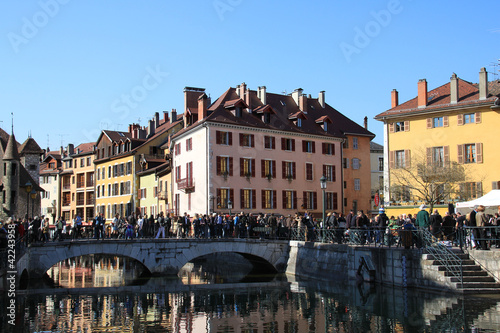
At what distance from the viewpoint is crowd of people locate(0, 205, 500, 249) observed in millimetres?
21484

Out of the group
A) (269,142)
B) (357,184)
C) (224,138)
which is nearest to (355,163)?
(357,184)

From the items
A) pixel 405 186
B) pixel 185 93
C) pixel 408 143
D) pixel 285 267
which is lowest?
pixel 285 267

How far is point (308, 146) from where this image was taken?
4997 centimetres

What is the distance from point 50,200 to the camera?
82.2 m

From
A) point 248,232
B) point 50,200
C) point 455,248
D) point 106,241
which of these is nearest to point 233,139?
point 248,232

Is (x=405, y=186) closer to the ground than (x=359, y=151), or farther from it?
closer to the ground

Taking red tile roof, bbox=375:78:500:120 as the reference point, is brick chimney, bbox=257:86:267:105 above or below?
above

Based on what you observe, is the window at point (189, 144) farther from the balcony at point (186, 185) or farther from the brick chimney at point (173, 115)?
the brick chimney at point (173, 115)

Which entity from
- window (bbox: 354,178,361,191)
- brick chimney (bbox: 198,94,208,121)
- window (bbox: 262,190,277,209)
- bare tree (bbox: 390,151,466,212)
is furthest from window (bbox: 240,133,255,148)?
window (bbox: 354,178,361,191)

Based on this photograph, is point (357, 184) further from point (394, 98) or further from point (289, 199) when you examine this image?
point (394, 98)

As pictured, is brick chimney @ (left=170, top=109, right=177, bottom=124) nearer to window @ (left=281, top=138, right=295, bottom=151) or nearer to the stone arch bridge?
window @ (left=281, top=138, right=295, bottom=151)

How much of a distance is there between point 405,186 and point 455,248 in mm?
19457

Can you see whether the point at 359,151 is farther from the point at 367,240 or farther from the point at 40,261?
the point at 40,261

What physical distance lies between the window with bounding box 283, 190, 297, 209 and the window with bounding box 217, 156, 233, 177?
5.49m
